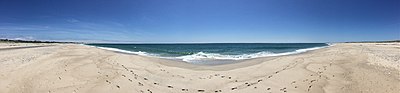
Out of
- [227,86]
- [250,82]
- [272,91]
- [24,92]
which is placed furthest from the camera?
[250,82]

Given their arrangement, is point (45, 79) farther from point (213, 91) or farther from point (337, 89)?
point (337, 89)

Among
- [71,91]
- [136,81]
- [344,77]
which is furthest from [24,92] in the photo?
[344,77]

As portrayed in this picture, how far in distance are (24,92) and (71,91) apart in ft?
3.78

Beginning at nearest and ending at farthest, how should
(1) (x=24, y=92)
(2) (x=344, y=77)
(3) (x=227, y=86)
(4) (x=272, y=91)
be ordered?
(1) (x=24, y=92)
(4) (x=272, y=91)
(3) (x=227, y=86)
(2) (x=344, y=77)

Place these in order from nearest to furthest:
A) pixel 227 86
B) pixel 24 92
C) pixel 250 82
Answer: pixel 24 92, pixel 227 86, pixel 250 82

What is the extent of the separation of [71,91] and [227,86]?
4.34m

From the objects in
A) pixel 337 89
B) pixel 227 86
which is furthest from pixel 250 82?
pixel 337 89

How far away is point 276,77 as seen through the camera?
26.7ft

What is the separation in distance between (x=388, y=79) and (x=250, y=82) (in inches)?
181

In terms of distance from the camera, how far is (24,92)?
586 cm

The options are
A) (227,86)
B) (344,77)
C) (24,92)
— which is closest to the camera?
(24,92)

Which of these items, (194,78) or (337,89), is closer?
(337,89)

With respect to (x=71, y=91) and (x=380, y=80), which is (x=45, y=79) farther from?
(x=380, y=80)

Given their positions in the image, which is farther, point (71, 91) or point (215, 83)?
point (215, 83)
